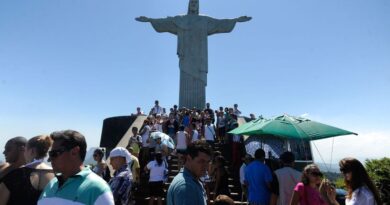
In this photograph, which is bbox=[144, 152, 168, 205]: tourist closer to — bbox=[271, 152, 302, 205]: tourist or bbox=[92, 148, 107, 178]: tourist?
bbox=[92, 148, 107, 178]: tourist

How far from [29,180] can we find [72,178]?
1046 millimetres

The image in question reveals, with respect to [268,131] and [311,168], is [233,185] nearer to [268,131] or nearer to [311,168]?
[268,131]

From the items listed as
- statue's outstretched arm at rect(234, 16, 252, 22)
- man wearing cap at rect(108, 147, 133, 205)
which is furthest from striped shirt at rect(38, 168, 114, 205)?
statue's outstretched arm at rect(234, 16, 252, 22)

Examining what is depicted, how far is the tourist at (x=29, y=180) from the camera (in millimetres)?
3104

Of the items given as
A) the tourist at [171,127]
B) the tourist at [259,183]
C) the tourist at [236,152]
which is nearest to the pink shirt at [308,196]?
the tourist at [259,183]

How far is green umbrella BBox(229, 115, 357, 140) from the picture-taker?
6.55 m

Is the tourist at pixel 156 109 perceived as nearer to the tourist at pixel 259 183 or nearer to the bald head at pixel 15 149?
the tourist at pixel 259 183

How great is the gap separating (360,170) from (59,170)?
316 cm

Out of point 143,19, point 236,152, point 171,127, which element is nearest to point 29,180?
point 236,152

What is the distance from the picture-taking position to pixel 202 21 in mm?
21016

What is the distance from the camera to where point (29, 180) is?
126 inches

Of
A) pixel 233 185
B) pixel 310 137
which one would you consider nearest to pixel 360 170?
pixel 310 137

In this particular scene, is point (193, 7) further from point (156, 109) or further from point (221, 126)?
point (221, 126)

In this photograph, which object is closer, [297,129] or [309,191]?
[309,191]
